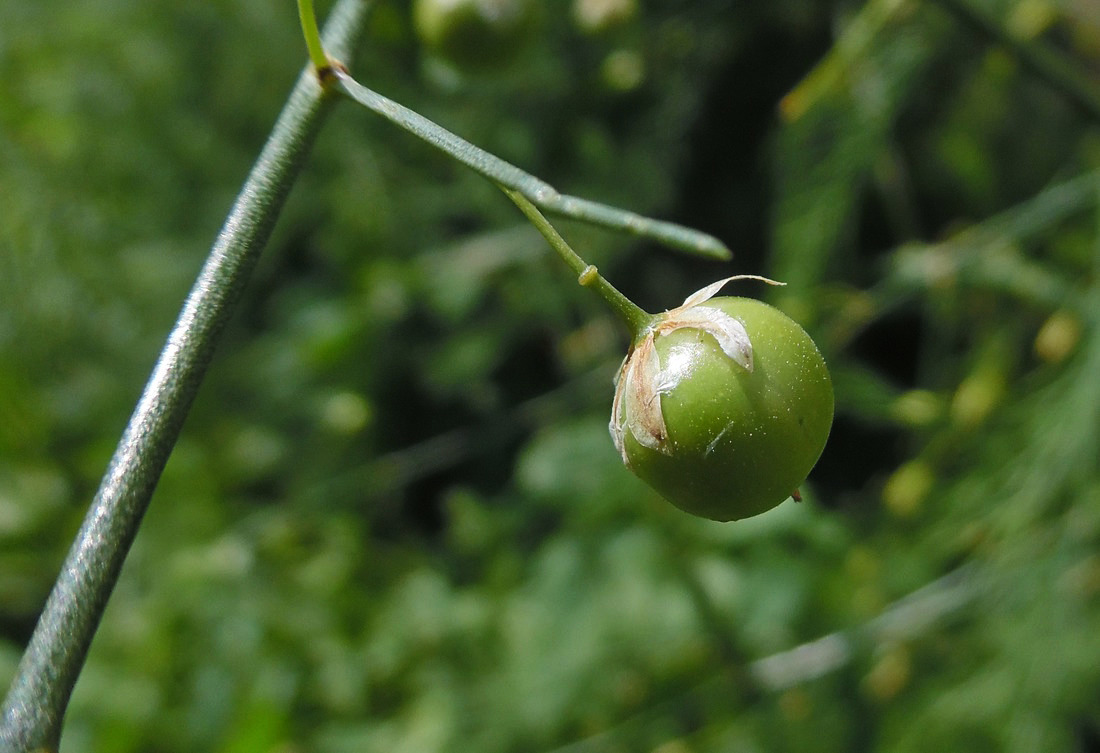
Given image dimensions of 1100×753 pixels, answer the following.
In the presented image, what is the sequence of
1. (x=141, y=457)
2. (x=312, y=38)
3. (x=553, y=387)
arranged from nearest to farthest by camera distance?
(x=141, y=457), (x=312, y=38), (x=553, y=387)

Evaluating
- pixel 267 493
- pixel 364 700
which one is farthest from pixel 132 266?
pixel 364 700

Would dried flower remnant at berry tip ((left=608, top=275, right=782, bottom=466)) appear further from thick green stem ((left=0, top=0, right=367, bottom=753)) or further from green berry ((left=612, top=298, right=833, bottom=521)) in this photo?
thick green stem ((left=0, top=0, right=367, bottom=753))

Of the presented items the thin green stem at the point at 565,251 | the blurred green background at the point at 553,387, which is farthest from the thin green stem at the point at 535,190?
the blurred green background at the point at 553,387

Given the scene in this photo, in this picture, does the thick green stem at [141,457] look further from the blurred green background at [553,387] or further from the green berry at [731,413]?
the blurred green background at [553,387]

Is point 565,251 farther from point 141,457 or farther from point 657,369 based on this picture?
point 141,457

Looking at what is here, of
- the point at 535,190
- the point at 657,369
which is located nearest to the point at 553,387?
the point at 657,369

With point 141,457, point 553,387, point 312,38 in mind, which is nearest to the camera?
point 141,457
